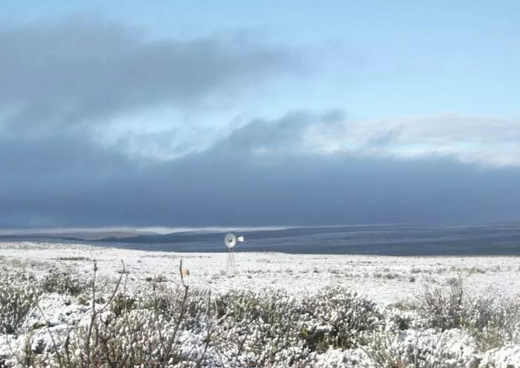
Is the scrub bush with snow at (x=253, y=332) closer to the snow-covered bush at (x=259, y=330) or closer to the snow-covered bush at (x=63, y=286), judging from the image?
the snow-covered bush at (x=259, y=330)

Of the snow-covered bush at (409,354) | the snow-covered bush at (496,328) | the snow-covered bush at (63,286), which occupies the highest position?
the snow-covered bush at (63,286)

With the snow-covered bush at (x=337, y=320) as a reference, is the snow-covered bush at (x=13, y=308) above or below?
above

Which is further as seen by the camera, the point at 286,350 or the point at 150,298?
the point at 150,298

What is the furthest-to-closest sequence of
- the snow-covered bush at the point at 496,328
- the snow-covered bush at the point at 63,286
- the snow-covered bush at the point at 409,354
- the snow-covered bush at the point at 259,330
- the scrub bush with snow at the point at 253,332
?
the snow-covered bush at the point at 63,286
the snow-covered bush at the point at 496,328
the snow-covered bush at the point at 259,330
the snow-covered bush at the point at 409,354
the scrub bush with snow at the point at 253,332

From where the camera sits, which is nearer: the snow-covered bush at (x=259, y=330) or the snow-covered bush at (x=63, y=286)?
the snow-covered bush at (x=259, y=330)

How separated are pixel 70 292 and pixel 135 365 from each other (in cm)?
864

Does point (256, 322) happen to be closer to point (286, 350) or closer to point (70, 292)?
point (286, 350)

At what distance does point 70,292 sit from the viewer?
13.6 meters

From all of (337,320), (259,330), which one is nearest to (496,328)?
(337,320)

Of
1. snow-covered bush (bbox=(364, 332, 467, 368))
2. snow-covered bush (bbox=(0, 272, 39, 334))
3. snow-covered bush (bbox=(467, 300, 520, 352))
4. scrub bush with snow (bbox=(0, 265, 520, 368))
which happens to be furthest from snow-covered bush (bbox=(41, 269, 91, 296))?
snow-covered bush (bbox=(364, 332, 467, 368))

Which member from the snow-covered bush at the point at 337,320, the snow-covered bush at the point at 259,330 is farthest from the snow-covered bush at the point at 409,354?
the snow-covered bush at the point at 337,320

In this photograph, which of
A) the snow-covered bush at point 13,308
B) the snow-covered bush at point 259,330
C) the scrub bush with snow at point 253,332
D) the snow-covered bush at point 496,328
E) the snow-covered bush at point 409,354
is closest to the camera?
the scrub bush with snow at point 253,332

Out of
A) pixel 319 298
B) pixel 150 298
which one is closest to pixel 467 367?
pixel 319 298

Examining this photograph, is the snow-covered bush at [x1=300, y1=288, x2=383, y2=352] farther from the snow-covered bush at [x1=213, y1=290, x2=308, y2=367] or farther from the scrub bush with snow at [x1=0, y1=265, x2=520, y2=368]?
the snow-covered bush at [x1=213, y1=290, x2=308, y2=367]
